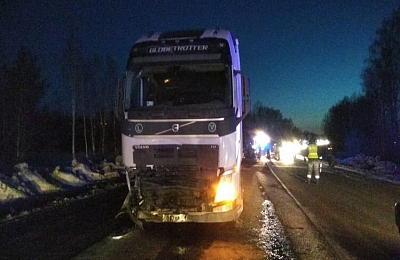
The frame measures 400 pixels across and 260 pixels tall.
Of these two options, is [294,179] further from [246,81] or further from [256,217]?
[246,81]

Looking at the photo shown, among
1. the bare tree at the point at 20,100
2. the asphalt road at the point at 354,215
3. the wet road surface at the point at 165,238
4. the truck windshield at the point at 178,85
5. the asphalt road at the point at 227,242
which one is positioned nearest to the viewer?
the asphalt road at the point at 227,242

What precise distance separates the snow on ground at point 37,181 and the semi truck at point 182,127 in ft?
24.2

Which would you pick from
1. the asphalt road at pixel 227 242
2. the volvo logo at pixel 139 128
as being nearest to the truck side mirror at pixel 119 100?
the volvo logo at pixel 139 128

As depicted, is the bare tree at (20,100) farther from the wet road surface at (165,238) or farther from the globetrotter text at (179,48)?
the globetrotter text at (179,48)

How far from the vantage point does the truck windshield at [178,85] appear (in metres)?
9.72

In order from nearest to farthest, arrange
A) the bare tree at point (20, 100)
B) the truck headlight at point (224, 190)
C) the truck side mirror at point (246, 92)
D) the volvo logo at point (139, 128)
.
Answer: the truck headlight at point (224, 190) → the volvo logo at point (139, 128) → the truck side mirror at point (246, 92) → the bare tree at point (20, 100)

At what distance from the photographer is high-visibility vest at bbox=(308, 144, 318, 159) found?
20.7 m

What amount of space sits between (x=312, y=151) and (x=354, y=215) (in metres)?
8.61

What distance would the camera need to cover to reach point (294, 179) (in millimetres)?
22969

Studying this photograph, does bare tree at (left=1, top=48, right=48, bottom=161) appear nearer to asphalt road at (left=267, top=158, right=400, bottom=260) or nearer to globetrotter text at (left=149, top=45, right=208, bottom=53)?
asphalt road at (left=267, top=158, right=400, bottom=260)

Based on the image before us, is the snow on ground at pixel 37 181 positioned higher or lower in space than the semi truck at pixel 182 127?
lower

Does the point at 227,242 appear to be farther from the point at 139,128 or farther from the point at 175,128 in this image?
the point at 139,128

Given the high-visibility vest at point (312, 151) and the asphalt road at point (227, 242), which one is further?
the high-visibility vest at point (312, 151)

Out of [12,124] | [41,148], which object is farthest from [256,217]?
[41,148]
